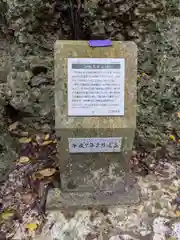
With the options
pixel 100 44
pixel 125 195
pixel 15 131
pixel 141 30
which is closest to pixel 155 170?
pixel 125 195

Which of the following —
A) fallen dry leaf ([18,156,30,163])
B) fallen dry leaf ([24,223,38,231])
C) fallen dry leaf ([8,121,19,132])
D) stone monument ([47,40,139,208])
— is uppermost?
stone monument ([47,40,139,208])

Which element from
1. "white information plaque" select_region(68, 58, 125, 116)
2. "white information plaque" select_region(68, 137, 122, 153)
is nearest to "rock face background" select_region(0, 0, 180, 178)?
"white information plaque" select_region(68, 137, 122, 153)

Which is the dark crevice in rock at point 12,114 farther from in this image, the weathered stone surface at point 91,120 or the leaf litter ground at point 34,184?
the weathered stone surface at point 91,120

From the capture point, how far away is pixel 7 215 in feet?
7.31

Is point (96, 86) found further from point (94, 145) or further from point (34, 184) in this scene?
point (34, 184)

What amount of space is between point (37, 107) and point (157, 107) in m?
1.53

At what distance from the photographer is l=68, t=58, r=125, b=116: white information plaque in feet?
6.83

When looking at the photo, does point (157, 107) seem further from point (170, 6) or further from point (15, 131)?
point (15, 131)

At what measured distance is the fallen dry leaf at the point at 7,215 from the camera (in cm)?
220

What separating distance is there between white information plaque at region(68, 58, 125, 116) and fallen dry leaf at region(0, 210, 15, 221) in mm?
1002

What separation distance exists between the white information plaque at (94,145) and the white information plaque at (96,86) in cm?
22

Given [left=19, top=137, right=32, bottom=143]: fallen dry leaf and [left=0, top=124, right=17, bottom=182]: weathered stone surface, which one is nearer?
[left=0, top=124, right=17, bottom=182]: weathered stone surface

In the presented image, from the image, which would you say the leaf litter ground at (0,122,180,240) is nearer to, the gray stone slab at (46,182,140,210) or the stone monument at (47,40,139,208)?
the gray stone slab at (46,182,140,210)

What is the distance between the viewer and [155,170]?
2762mm
